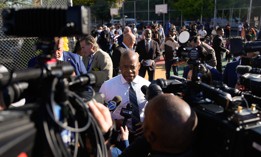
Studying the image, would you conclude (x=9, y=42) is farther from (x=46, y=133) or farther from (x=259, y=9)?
(x=259, y=9)

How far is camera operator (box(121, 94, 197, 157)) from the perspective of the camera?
1.45m

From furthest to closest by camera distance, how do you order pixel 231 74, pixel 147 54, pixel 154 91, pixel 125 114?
pixel 147 54
pixel 231 74
pixel 125 114
pixel 154 91

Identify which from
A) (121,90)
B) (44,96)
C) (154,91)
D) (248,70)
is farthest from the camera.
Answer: (121,90)

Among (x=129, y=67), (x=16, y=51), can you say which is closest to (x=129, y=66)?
(x=129, y=67)

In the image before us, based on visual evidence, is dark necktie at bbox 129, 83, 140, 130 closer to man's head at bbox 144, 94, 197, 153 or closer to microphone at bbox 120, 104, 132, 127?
microphone at bbox 120, 104, 132, 127

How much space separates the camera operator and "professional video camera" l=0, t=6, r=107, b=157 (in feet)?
1.38

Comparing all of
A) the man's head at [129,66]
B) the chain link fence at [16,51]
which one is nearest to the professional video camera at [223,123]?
the man's head at [129,66]

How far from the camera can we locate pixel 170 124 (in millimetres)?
1447

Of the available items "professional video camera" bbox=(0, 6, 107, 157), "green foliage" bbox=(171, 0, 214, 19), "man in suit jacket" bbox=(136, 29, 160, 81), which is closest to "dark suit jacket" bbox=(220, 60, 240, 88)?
"man in suit jacket" bbox=(136, 29, 160, 81)

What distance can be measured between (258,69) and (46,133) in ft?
6.04

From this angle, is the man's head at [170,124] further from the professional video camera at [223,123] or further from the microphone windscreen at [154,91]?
the microphone windscreen at [154,91]

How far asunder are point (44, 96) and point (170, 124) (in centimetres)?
68

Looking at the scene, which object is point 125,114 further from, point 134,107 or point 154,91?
point 154,91

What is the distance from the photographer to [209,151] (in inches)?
59.0
